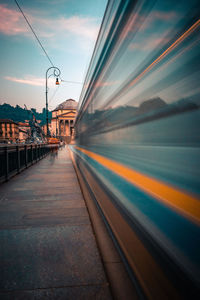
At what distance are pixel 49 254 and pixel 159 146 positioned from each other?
1.18 metres

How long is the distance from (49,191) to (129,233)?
2563 mm

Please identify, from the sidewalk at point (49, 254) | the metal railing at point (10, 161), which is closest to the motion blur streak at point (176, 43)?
the sidewalk at point (49, 254)

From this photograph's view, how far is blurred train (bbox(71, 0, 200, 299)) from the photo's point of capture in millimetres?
663

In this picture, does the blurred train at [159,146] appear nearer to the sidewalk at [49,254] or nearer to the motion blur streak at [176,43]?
the motion blur streak at [176,43]

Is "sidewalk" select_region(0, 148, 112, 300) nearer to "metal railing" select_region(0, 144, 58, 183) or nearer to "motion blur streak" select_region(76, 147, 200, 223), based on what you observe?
"motion blur streak" select_region(76, 147, 200, 223)

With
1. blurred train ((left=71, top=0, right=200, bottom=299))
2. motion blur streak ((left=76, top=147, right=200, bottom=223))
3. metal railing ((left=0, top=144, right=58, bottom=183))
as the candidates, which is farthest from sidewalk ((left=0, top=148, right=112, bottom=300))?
metal railing ((left=0, top=144, right=58, bottom=183))

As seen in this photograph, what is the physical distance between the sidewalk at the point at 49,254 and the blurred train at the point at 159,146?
0.28 metres

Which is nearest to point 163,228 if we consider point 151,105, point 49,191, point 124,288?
point 124,288

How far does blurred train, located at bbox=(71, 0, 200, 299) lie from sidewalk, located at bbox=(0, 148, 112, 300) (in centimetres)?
28

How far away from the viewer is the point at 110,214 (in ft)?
5.04

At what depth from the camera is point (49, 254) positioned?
1.43 m

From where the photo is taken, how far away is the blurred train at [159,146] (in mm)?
663

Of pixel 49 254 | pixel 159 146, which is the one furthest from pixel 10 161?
pixel 159 146

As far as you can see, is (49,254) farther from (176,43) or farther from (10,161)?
(10,161)
